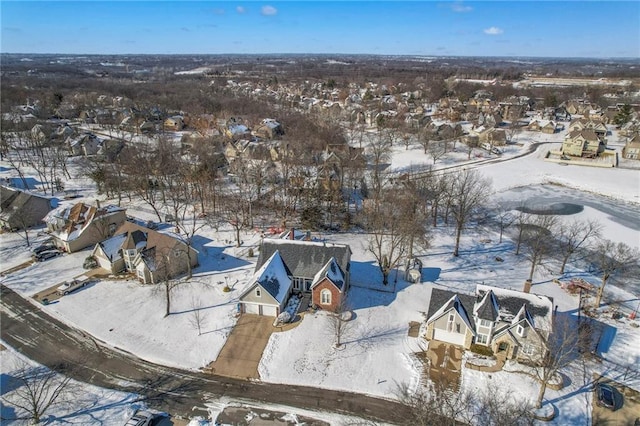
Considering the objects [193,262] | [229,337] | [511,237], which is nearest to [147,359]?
[229,337]

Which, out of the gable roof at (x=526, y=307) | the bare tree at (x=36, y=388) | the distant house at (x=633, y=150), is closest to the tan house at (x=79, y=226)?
the bare tree at (x=36, y=388)

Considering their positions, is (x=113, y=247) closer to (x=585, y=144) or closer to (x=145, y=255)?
(x=145, y=255)

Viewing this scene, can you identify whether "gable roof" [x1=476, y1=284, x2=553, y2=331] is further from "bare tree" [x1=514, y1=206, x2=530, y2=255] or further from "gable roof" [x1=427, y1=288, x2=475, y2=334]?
"bare tree" [x1=514, y1=206, x2=530, y2=255]

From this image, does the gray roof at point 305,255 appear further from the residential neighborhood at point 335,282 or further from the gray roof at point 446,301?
the gray roof at point 446,301

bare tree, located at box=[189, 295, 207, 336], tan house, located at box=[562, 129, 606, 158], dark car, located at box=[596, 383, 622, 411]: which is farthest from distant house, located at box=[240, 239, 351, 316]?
tan house, located at box=[562, 129, 606, 158]

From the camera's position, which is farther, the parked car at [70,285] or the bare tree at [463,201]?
the bare tree at [463,201]
